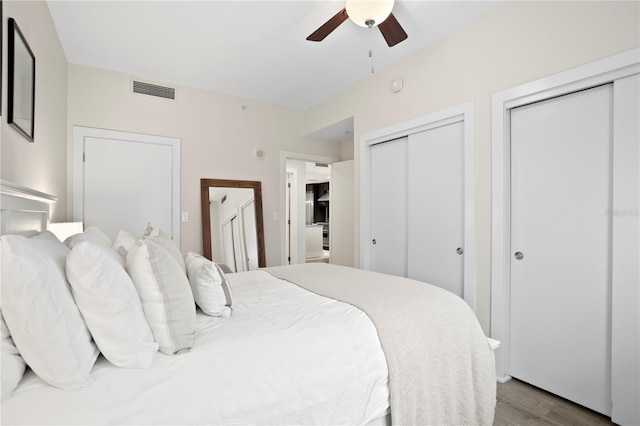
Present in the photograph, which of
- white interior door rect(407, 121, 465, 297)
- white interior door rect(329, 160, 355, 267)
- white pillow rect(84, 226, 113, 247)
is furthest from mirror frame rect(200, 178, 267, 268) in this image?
white interior door rect(407, 121, 465, 297)

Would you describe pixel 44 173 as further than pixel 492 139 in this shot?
No

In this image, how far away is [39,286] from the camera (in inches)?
33.3

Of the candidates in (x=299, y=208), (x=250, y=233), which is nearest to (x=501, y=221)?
(x=250, y=233)

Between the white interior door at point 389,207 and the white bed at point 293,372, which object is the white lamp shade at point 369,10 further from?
the white bed at point 293,372

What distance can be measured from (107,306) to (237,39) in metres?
2.44

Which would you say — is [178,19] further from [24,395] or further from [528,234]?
[528,234]

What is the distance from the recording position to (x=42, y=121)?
208 cm

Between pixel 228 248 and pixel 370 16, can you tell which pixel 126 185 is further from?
pixel 370 16

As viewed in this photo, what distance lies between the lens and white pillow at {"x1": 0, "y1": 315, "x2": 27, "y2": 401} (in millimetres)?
822

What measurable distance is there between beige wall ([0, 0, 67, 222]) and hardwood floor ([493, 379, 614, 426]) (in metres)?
2.88

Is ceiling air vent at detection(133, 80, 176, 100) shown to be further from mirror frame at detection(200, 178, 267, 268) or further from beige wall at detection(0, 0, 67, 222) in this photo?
mirror frame at detection(200, 178, 267, 268)

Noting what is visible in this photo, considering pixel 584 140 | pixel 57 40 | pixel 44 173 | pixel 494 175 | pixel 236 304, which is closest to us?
pixel 236 304

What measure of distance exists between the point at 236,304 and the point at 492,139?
2.10 meters

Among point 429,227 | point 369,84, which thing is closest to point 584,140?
point 429,227
